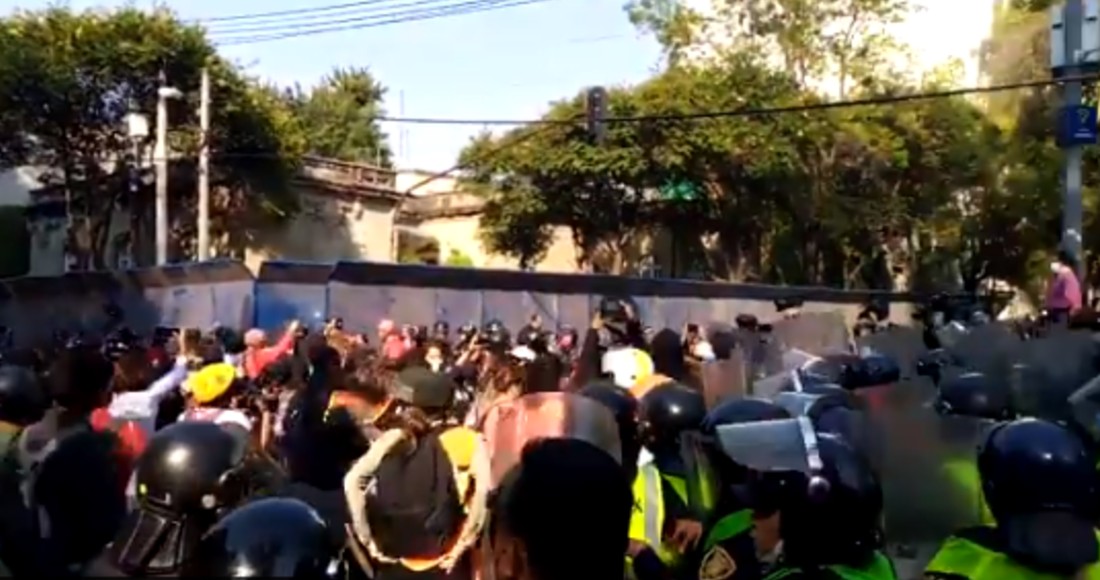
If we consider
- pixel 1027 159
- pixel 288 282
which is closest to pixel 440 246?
pixel 1027 159

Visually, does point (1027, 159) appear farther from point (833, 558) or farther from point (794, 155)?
point (833, 558)

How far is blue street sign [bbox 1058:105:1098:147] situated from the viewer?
53.9 feet

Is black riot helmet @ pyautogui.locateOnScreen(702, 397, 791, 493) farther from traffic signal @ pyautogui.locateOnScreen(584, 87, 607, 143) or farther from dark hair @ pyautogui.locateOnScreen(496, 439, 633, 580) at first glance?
traffic signal @ pyautogui.locateOnScreen(584, 87, 607, 143)

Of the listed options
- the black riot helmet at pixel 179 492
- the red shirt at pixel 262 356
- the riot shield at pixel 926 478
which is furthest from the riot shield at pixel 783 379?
the black riot helmet at pixel 179 492

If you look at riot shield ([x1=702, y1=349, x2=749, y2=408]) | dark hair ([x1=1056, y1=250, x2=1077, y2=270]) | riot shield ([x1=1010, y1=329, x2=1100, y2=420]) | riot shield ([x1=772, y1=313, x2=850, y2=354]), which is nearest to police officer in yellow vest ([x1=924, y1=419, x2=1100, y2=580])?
riot shield ([x1=1010, y1=329, x2=1100, y2=420])

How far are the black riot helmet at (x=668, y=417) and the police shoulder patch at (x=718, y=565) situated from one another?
1.27m

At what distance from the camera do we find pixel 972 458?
5.39m

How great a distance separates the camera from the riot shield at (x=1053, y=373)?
23.4ft

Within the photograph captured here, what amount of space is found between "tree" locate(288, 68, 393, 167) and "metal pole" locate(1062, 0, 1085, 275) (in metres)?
41.1

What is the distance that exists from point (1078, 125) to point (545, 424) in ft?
41.4

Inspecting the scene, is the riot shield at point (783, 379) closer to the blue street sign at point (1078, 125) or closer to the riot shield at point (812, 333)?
the riot shield at point (812, 333)

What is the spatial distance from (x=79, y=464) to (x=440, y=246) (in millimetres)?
51863

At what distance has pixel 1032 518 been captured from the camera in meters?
3.61

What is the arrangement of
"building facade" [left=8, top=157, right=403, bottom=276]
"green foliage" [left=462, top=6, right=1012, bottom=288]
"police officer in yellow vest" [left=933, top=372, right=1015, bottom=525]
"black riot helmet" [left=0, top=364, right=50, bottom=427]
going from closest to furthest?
"black riot helmet" [left=0, top=364, right=50, bottom=427], "police officer in yellow vest" [left=933, top=372, right=1015, bottom=525], "green foliage" [left=462, top=6, right=1012, bottom=288], "building facade" [left=8, top=157, right=403, bottom=276]
